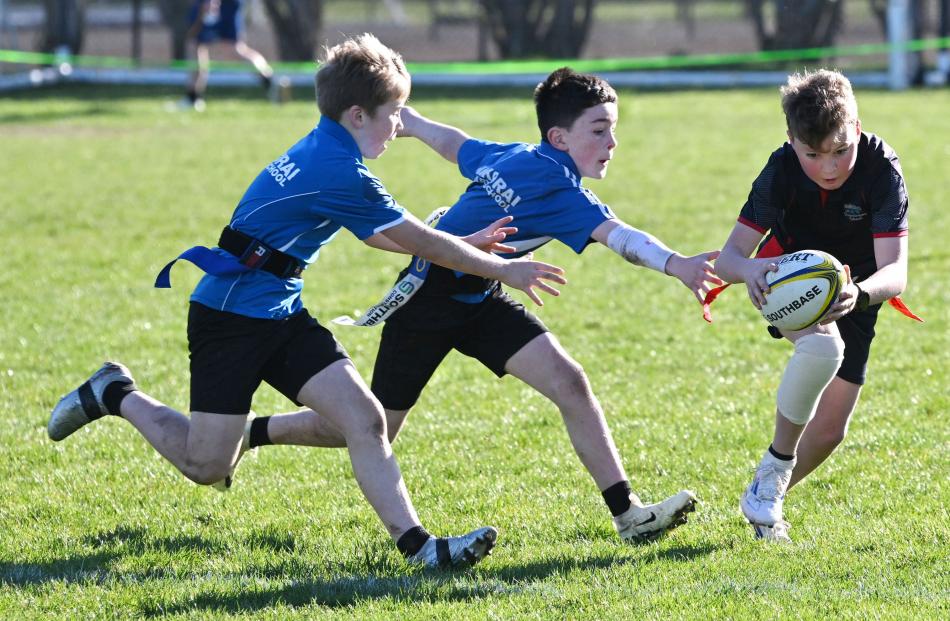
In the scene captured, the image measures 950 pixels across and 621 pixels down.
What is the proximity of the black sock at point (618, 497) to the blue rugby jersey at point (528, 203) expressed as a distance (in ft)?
2.81

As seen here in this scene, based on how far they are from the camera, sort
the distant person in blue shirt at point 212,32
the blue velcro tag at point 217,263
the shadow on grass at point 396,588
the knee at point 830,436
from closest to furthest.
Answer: the shadow on grass at point 396,588 < the blue velcro tag at point 217,263 < the knee at point 830,436 < the distant person in blue shirt at point 212,32

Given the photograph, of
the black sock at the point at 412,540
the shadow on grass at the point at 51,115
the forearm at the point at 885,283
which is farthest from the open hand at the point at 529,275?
the shadow on grass at the point at 51,115

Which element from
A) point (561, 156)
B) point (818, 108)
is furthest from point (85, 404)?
point (818, 108)

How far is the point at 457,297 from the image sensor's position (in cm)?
486

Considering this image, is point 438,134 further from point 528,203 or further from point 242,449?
point 242,449

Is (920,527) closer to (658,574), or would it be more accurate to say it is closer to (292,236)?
(658,574)

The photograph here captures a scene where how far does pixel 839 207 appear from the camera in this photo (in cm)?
458

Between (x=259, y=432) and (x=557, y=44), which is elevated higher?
(x=259, y=432)

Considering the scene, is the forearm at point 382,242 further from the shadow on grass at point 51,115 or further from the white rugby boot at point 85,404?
the shadow on grass at point 51,115

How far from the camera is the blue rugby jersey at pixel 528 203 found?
15.1ft

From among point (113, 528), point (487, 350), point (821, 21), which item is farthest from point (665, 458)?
point (821, 21)

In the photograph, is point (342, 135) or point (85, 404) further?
point (85, 404)

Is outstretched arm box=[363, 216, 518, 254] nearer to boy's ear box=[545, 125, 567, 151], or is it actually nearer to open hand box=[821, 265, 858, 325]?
boy's ear box=[545, 125, 567, 151]

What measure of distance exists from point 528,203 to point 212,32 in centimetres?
1778
